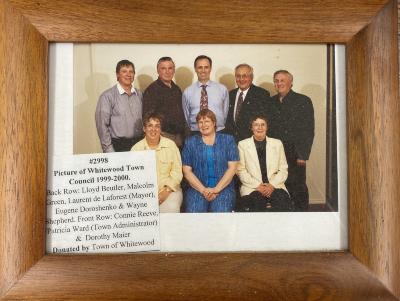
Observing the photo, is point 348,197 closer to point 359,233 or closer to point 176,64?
point 359,233

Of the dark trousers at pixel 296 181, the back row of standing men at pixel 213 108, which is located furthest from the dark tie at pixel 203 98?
the dark trousers at pixel 296 181

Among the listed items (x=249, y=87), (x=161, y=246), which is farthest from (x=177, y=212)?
(x=249, y=87)

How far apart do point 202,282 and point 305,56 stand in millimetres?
275

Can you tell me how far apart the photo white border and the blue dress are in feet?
0.04

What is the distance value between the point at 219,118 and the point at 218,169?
0.06m

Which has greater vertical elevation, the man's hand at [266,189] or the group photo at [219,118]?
the group photo at [219,118]

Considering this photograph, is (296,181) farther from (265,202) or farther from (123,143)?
(123,143)

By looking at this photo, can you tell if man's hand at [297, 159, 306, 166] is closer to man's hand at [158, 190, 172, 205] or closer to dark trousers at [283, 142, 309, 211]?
dark trousers at [283, 142, 309, 211]

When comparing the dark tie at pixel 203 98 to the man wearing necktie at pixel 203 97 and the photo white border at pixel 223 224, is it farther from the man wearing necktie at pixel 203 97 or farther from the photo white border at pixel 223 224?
the photo white border at pixel 223 224

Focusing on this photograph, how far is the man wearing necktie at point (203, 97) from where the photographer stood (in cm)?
46

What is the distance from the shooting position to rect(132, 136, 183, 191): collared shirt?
1.48 feet

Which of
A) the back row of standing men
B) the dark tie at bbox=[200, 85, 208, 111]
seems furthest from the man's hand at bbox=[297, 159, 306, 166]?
the dark tie at bbox=[200, 85, 208, 111]

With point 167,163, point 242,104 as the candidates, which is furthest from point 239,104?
point 167,163

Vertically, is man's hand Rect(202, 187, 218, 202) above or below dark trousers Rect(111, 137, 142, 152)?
below
